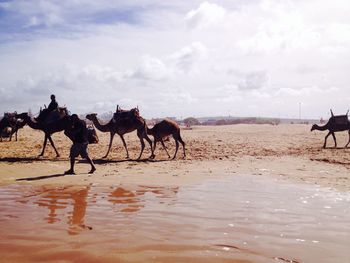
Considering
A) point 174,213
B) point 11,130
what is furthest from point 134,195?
point 11,130

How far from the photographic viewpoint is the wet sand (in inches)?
210

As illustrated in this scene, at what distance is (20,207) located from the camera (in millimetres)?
7793

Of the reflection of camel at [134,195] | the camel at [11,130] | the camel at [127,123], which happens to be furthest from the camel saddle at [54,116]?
the camel at [11,130]

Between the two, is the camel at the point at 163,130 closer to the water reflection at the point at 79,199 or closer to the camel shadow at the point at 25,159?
the camel shadow at the point at 25,159

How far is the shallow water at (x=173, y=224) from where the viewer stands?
206 inches

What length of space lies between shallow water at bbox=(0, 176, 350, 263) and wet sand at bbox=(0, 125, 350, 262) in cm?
1

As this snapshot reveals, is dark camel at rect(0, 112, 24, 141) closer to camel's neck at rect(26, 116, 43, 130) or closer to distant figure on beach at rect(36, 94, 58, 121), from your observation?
camel's neck at rect(26, 116, 43, 130)

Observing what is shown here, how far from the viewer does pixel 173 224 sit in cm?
666

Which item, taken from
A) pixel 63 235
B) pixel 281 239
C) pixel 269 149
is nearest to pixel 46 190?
pixel 63 235

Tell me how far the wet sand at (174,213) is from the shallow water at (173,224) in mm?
15

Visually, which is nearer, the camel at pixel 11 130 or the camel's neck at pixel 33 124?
the camel's neck at pixel 33 124

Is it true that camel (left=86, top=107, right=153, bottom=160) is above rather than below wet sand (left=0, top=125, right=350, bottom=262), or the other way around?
above

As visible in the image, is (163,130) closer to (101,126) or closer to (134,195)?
(101,126)

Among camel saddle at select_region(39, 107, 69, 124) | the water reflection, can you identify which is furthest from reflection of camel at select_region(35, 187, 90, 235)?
camel saddle at select_region(39, 107, 69, 124)
